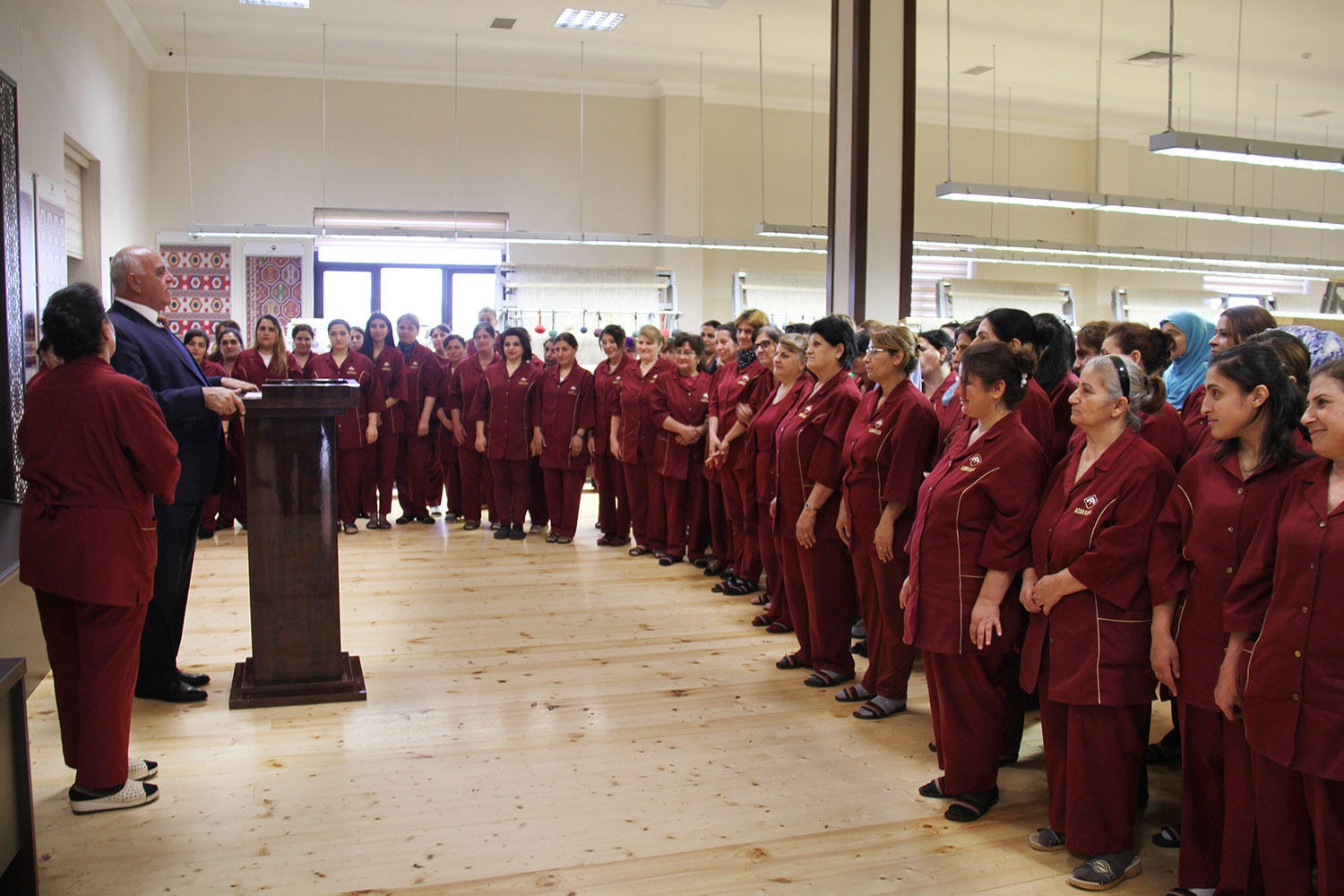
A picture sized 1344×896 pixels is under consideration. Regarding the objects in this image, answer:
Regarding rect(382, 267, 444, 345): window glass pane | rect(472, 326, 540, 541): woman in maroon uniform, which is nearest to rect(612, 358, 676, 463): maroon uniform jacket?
rect(472, 326, 540, 541): woman in maroon uniform

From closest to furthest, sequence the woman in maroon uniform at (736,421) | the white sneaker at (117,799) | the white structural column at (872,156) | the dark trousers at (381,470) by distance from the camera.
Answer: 1. the white sneaker at (117,799)
2. the woman in maroon uniform at (736,421)
3. the white structural column at (872,156)
4. the dark trousers at (381,470)

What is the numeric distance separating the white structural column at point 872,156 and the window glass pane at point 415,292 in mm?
6346

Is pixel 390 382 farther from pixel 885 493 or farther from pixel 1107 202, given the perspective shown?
pixel 1107 202

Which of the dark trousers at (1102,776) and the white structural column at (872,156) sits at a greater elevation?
the white structural column at (872,156)

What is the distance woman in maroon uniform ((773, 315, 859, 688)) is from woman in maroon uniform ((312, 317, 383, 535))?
4407 mm

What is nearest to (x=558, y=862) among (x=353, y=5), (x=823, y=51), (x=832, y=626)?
(x=832, y=626)

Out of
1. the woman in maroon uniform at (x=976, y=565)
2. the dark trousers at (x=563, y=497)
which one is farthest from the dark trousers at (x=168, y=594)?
the dark trousers at (x=563, y=497)

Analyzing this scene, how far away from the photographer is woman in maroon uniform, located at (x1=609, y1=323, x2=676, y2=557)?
7270mm

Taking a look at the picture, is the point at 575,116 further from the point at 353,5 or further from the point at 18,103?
the point at 18,103

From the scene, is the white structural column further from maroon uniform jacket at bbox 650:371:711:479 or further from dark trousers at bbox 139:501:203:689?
dark trousers at bbox 139:501:203:689

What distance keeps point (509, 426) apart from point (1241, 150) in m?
5.90

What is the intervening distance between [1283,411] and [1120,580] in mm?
588

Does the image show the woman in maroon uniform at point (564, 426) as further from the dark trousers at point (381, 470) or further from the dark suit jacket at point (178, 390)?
the dark suit jacket at point (178, 390)

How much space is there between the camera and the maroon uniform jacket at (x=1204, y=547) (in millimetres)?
2445
